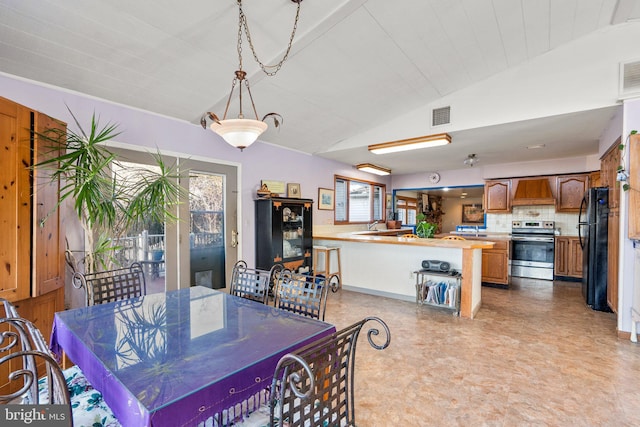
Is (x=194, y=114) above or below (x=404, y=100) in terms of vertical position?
below

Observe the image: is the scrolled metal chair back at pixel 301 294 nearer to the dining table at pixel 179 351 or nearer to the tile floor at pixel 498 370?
the dining table at pixel 179 351

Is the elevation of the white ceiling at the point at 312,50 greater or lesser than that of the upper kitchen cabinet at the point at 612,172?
greater

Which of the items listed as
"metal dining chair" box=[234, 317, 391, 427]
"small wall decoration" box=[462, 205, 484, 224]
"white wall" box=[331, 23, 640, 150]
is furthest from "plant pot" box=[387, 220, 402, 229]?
"metal dining chair" box=[234, 317, 391, 427]

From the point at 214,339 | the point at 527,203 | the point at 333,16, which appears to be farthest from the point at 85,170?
the point at 527,203

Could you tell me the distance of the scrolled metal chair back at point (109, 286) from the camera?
2178 mm

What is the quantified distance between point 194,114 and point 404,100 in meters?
2.62

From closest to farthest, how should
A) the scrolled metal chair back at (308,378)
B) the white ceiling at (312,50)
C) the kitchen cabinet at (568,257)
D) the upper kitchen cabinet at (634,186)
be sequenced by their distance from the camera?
the scrolled metal chair back at (308,378)
the white ceiling at (312,50)
the upper kitchen cabinet at (634,186)
the kitchen cabinet at (568,257)

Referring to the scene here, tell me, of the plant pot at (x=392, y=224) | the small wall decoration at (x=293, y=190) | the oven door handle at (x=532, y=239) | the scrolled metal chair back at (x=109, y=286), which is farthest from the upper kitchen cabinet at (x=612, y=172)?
the scrolled metal chair back at (x=109, y=286)

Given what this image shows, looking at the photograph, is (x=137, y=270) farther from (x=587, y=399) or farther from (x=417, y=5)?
(x=587, y=399)

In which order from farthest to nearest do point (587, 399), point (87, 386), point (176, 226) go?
point (176, 226) → point (587, 399) → point (87, 386)

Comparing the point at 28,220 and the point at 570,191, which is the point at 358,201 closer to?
the point at 570,191

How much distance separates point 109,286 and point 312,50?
A: 8.57 feet

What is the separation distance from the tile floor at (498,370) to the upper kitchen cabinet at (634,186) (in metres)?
1.11

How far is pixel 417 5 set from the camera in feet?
8.32
